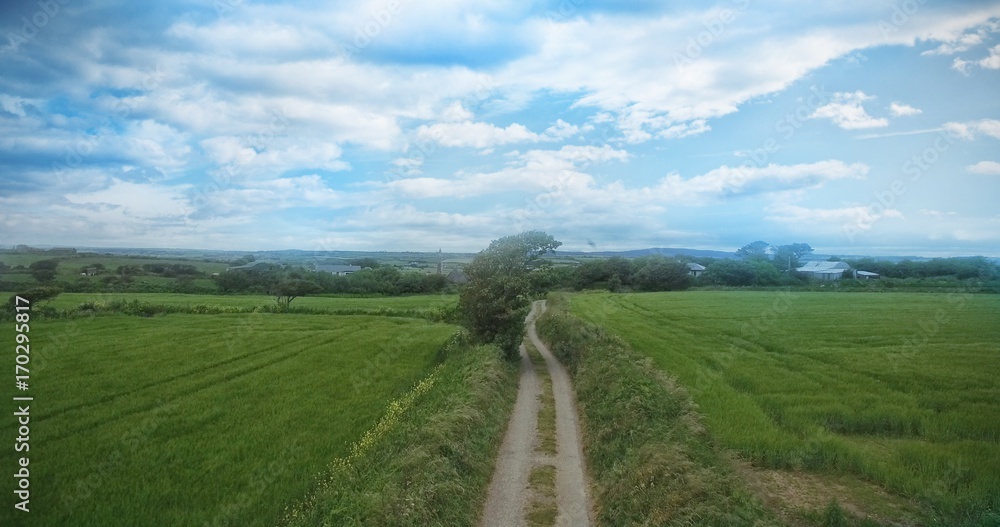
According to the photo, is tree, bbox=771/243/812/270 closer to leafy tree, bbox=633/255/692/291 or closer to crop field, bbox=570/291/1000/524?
leafy tree, bbox=633/255/692/291

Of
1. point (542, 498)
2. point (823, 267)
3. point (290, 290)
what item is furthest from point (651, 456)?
point (823, 267)

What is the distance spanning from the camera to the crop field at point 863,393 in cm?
975

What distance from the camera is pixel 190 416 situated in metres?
14.5

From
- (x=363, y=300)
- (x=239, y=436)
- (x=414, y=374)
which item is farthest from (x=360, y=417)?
(x=363, y=300)

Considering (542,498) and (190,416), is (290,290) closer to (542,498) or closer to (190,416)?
(190,416)

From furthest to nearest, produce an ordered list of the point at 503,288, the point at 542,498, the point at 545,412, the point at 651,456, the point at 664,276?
the point at 664,276 → the point at 503,288 → the point at 545,412 → the point at 542,498 → the point at 651,456

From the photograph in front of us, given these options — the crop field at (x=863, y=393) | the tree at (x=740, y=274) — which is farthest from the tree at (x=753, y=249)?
the crop field at (x=863, y=393)

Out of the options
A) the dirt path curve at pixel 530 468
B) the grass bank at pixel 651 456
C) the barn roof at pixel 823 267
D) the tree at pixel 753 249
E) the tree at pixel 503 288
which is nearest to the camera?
the grass bank at pixel 651 456

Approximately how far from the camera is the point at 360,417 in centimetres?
1504

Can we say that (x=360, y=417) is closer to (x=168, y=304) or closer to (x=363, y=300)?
(x=168, y=304)

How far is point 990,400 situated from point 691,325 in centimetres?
1903

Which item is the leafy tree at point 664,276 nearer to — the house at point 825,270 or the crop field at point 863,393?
the house at point 825,270

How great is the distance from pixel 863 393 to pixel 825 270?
73155 millimetres

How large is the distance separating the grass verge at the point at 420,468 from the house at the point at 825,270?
229 ft
